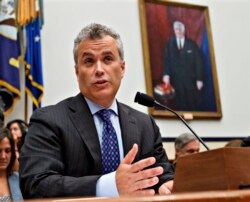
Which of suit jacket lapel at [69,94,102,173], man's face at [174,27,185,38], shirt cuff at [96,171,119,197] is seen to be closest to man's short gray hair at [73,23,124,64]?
suit jacket lapel at [69,94,102,173]

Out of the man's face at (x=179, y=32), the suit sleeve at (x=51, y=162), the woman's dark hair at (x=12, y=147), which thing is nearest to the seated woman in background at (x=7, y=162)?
the woman's dark hair at (x=12, y=147)

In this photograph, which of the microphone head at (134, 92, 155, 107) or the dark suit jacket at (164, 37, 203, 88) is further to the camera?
the dark suit jacket at (164, 37, 203, 88)

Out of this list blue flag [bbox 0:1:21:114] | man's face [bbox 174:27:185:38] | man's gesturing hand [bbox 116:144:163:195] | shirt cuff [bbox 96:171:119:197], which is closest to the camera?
man's gesturing hand [bbox 116:144:163:195]

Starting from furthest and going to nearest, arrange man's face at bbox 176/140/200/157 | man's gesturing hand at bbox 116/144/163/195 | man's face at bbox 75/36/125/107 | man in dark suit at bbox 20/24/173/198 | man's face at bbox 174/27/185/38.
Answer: man's face at bbox 174/27/185/38 < man's face at bbox 176/140/200/157 < man's face at bbox 75/36/125/107 < man in dark suit at bbox 20/24/173/198 < man's gesturing hand at bbox 116/144/163/195

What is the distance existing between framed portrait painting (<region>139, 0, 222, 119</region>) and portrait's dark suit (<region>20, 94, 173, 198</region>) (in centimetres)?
385

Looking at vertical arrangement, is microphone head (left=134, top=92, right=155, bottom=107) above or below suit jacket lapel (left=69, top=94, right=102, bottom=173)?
above

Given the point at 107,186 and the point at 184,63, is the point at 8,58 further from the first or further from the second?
the point at 107,186

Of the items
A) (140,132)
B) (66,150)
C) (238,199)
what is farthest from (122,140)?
(238,199)

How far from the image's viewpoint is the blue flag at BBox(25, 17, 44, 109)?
5.31 metres

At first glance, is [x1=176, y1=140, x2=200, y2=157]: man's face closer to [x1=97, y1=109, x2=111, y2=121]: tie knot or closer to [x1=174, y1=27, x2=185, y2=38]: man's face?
[x1=174, y1=27, x2=185, y2=38]: man's face

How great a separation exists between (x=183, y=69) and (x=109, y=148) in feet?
15.2

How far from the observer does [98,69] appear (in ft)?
7.59

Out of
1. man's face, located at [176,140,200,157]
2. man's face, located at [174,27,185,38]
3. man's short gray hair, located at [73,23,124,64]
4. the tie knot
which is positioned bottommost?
man's face, located at [176,140,200,157]

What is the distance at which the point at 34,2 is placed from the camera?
5316 mm
